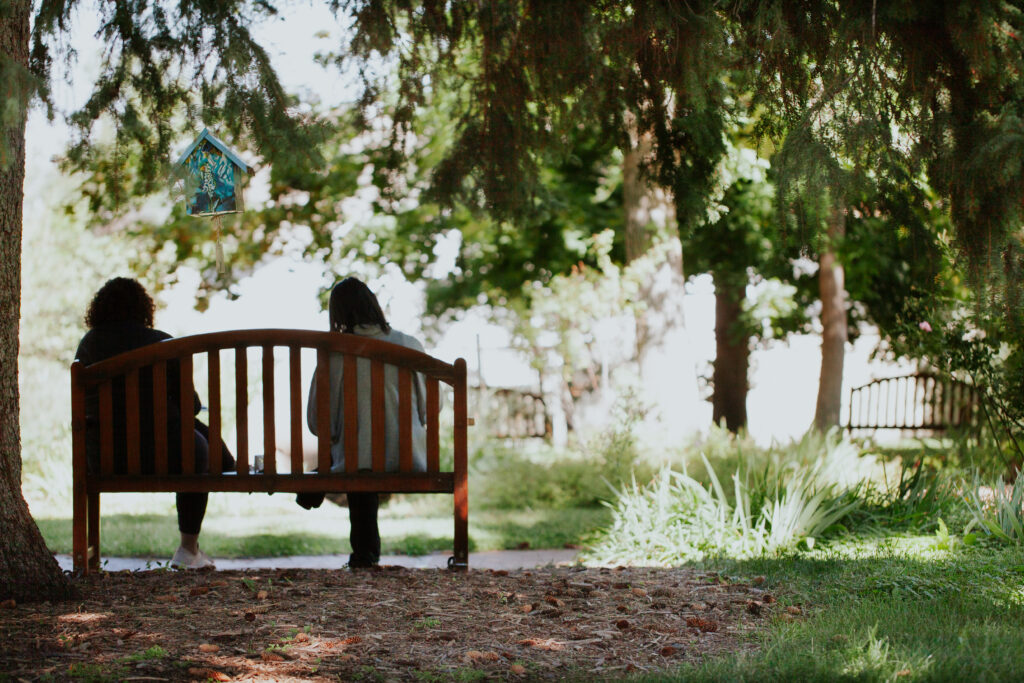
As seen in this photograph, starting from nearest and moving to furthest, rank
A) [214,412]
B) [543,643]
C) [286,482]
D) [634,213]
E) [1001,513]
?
[543,643] < [214,412] < [286,482] < [1001,513] < [634,213]

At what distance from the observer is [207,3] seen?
539cm

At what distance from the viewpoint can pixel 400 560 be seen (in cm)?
648

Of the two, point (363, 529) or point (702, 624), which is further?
point (363, 529)

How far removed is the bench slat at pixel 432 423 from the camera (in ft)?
15.5

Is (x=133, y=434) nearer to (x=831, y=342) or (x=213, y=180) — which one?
(x=213, y=180)

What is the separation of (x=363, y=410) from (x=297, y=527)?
3.17 meters

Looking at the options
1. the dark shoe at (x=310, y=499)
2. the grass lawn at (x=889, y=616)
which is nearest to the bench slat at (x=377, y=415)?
the dark shoe at (x=310, y=499)

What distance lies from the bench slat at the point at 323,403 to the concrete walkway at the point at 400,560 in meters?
1.49

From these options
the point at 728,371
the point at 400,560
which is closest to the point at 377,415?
the point at 400,560

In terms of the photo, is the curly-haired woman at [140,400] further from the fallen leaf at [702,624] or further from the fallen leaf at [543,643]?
the fallen leaf at [702,624]

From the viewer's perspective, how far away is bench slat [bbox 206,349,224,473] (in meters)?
4.66

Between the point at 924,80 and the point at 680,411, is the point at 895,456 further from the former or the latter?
the point at 924,80

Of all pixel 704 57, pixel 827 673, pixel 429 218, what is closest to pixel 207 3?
pixel 704 57

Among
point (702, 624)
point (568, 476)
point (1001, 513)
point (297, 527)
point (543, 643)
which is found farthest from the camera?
point (568, 476)
